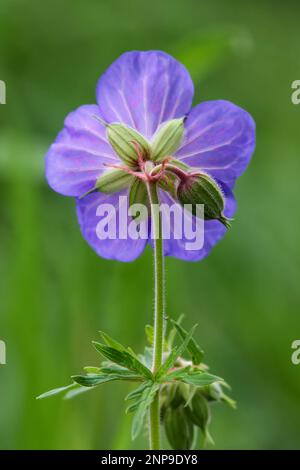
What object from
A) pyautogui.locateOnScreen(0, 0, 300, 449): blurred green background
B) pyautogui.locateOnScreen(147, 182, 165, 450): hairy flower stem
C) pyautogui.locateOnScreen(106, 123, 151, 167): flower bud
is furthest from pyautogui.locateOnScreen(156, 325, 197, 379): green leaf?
pyautogui.locateOnScreen(0, 0, 300, 449): blurred green background

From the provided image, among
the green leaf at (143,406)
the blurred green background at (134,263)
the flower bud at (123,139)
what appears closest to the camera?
the green leaf at (143,406)

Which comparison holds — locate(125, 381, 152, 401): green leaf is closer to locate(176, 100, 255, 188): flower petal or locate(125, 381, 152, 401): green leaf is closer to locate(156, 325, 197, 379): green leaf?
locate(156, 325, 197, 379): green leaf

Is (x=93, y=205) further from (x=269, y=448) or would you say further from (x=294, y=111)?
(x=294, y=111)

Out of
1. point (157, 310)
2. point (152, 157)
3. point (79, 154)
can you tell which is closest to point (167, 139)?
point (152, 157)

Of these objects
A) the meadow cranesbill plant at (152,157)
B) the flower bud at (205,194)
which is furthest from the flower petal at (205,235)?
the flower bud at (205,194)

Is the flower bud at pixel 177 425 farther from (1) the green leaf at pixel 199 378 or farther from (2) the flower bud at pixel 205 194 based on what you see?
(2) the flower bud at pixel 205 194

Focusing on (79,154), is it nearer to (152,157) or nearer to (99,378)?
(152,157)
